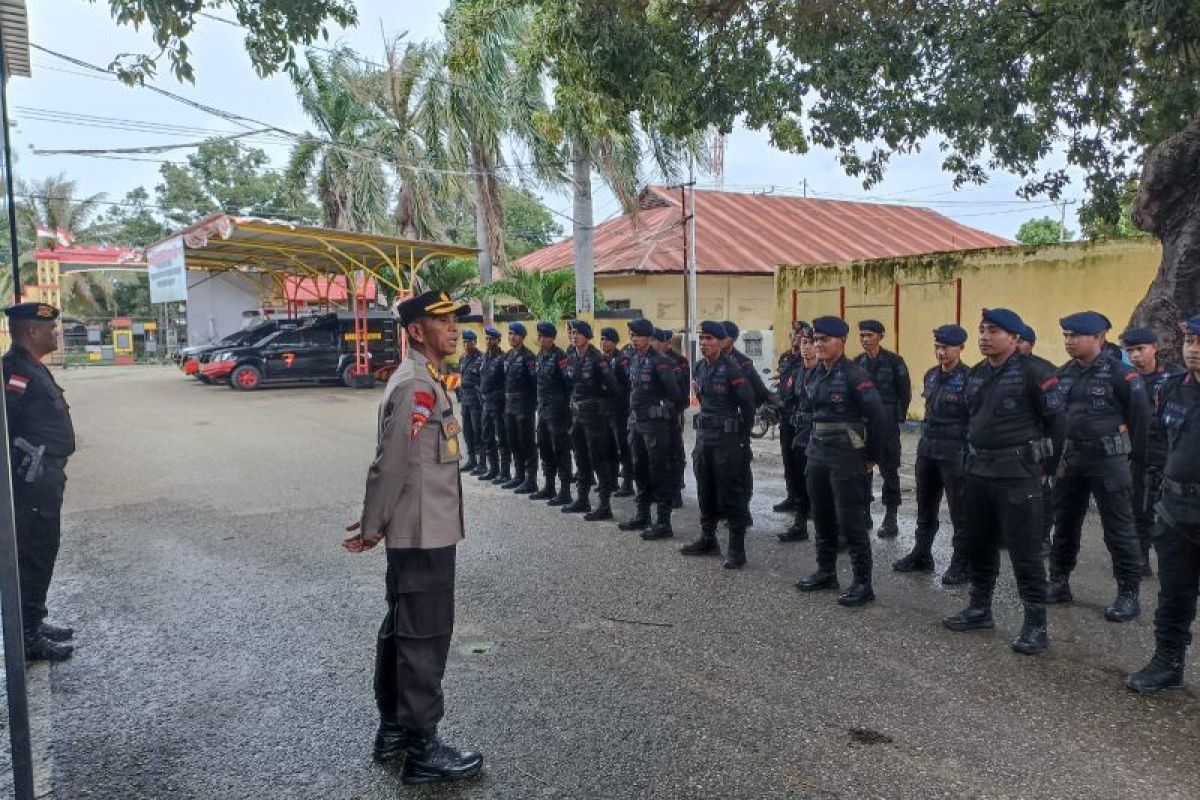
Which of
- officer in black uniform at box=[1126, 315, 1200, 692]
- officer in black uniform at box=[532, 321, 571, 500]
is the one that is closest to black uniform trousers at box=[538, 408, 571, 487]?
officer in black uniform at box=[532, 321, 571, 500]

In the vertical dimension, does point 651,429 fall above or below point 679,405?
below

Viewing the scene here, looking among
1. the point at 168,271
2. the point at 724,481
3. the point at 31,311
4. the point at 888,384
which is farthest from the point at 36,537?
the point at 168,271

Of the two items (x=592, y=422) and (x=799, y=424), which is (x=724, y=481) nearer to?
(x=799, y=424)

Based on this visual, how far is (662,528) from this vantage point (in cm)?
705

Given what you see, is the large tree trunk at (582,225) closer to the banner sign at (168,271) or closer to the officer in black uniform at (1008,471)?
the banner sign at (168,271)

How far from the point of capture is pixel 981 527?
475cm

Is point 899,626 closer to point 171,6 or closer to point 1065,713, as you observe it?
point 1065,713

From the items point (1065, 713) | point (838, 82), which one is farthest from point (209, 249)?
point (1065, 713)

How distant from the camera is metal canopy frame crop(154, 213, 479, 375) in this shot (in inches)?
731

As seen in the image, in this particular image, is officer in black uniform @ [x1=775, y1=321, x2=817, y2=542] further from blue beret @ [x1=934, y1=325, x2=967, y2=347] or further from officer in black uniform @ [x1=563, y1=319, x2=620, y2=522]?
officer in black uniform @ [x1=563, y1=319, x2=620, y2=522]

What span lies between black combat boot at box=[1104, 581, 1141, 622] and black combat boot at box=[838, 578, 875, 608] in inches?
50.6

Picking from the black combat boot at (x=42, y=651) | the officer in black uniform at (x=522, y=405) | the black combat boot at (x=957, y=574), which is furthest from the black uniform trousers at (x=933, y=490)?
the black combat boot at (x=42, y=651)

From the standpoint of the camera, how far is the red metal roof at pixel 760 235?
2172 centimetres

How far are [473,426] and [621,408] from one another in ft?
8.90
